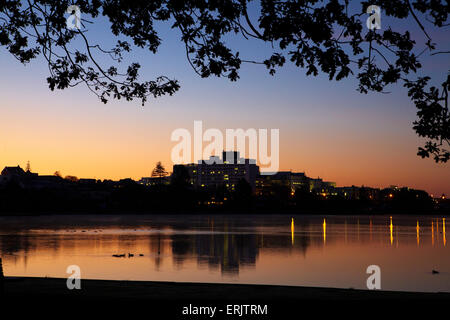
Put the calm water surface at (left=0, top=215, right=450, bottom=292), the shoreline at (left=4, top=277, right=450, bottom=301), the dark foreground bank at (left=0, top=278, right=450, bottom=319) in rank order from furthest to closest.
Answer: the calm water surface at (left=0, top=215, right=450, bottom=292) < the shoreline at (left=4, top=277, right=450, bottom=301) < the dark foreground bank at (left=0, top=278, right=450, bottom=319)

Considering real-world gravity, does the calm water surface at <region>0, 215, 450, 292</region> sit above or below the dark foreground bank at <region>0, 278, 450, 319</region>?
below

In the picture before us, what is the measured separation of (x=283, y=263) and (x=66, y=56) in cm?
3871

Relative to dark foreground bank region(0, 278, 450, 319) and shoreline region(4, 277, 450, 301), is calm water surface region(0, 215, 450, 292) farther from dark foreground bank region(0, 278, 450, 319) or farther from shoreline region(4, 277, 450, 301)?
dark foreground bank region(0, 278, 450, 319)

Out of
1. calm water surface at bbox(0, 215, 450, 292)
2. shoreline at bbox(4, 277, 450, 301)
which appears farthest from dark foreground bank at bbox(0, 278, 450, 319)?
calm water surface at bbox(0, 215, 450, 292)

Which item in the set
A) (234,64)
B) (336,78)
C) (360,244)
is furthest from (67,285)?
(360,244)

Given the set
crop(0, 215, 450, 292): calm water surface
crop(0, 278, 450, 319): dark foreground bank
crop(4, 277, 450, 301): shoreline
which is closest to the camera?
crop(0, 278, 450, 319): dark foreground bank

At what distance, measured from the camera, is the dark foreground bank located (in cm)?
1460

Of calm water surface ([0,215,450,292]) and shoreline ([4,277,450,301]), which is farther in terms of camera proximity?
calm water surface ([0,215,450,292])
